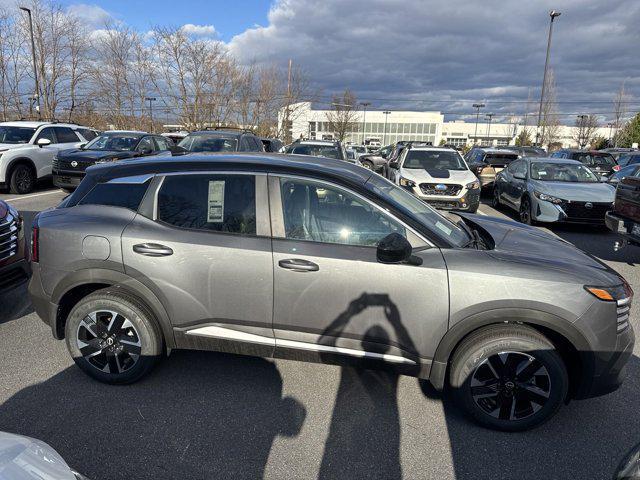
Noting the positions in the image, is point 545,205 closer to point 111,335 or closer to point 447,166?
point 447,166

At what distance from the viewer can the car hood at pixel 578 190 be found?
28.6ft

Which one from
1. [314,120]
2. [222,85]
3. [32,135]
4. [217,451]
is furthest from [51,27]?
[314,120]

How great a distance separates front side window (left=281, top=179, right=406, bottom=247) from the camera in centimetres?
288

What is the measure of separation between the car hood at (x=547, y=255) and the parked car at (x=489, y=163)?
37.0 ft

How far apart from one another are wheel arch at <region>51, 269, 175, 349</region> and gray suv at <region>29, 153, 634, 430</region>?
1cm

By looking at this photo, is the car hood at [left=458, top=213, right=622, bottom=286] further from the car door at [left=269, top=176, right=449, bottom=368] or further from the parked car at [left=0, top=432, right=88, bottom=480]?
the parked car at [left=0, top=432, right=88, bottom=480]

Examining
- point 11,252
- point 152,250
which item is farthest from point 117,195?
point 11,252

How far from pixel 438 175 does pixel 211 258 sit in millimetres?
8450

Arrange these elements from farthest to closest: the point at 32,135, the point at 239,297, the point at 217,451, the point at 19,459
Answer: the point at 32,135
the point at 239,297
the point at 217,451
the point at 19,459

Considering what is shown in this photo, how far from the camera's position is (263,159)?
10.6ft

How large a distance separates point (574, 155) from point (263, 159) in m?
14.5

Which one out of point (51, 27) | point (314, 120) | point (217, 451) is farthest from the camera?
point (314, 120)

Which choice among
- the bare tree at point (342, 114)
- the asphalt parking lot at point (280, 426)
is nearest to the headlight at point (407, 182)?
the asphalt parking lot at point (280, 426)

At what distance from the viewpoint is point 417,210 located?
10.8ft
